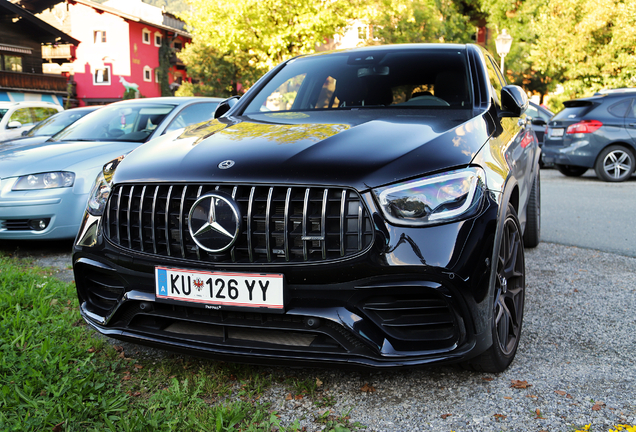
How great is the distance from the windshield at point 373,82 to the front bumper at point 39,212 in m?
2.16

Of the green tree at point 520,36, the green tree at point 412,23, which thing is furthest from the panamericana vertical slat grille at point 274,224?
the green tree at point 520,36

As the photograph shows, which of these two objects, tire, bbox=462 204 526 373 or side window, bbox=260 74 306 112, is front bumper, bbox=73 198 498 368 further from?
side window, bbox=260 74 306 112

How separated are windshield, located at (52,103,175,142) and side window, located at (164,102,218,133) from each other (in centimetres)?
13

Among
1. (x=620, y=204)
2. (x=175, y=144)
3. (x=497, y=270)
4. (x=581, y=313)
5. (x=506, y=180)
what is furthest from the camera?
(x=620, y=204)

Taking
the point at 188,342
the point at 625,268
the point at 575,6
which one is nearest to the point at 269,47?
the point at 575,6

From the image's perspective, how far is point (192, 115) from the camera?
6.22 metres

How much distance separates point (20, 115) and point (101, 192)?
9.66m

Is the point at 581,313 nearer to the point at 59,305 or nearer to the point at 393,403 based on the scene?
the point at 393,403

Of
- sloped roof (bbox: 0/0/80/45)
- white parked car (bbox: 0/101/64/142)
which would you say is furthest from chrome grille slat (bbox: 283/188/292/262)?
sloped roof (bbox: 0/0/80/45)

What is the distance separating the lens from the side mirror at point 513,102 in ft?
10.6

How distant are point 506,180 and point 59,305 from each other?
2700 millimetres

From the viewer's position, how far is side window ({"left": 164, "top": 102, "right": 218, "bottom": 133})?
234 inches

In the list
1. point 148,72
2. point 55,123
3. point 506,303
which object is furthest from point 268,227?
point 148,72

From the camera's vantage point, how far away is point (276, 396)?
239 centimetres
